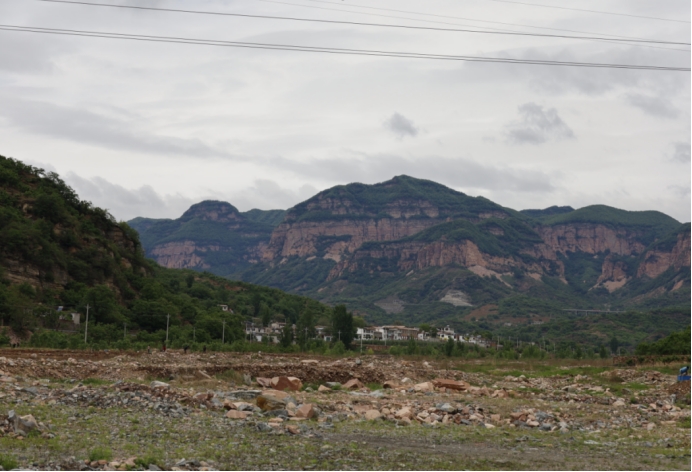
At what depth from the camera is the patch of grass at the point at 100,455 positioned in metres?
14.6

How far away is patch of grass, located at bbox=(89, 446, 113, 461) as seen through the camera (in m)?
14.6

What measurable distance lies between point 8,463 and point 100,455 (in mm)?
1698

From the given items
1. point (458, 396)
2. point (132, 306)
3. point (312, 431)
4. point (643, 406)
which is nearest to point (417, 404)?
point (458, 396)

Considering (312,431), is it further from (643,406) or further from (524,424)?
(643,406)

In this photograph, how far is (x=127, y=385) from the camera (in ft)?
79.4

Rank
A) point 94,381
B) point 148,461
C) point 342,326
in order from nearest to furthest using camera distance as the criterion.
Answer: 1. point 148,461
2. point 94,381
3. point 342,326

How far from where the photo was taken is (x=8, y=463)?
13586mm

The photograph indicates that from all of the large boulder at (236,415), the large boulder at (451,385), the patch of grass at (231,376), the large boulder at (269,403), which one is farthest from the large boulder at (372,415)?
the large boulder at (451,385)

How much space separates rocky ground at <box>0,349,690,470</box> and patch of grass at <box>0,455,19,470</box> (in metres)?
0.02

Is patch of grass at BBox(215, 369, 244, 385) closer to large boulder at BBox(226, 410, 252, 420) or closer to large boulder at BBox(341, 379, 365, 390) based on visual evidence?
large boulder at BBox(341, 379, 365, 390)

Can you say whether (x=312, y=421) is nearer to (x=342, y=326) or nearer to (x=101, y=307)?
(x=101, y=307)

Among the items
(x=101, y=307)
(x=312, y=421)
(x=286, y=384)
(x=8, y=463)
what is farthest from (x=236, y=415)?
(x=101, y=307)

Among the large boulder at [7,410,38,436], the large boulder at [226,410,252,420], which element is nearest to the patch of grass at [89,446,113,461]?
the large boulder at [7,410,38,436]

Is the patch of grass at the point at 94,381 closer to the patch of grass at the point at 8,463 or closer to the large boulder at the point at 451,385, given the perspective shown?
the large boulder at the point at 451,385
